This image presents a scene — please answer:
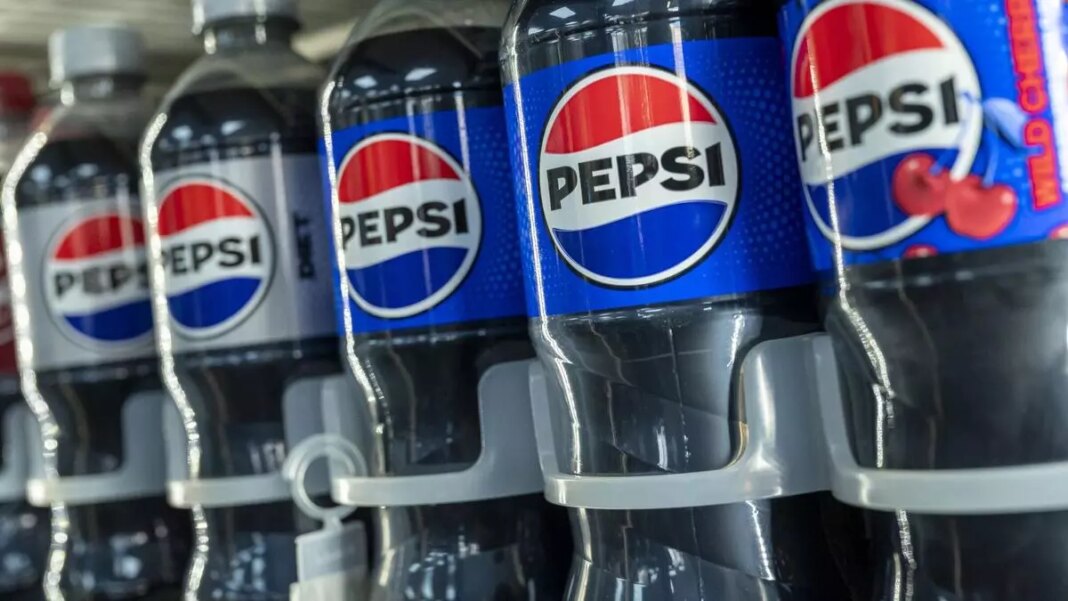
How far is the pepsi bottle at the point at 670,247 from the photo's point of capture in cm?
79

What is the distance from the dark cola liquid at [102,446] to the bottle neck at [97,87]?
3.3 inches

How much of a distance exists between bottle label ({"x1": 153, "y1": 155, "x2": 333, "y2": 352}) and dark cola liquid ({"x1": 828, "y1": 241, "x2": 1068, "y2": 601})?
2.01 feet

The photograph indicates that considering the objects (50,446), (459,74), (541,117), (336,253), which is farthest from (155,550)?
(541,117)

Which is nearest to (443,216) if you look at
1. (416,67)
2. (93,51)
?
(416,67)

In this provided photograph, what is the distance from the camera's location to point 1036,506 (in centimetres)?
63

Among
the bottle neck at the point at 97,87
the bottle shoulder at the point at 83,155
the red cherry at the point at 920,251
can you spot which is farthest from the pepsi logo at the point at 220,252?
the red cherry at the point at 920,251

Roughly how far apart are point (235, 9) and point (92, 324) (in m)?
0.38

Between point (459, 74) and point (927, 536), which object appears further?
point (459, 74)

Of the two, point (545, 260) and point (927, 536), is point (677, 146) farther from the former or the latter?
point (927, 536)

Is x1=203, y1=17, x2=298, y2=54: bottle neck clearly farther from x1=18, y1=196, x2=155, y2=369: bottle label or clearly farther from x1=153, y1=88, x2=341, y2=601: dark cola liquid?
x1=18, y1=196, x2=155, y2=369: bottle label

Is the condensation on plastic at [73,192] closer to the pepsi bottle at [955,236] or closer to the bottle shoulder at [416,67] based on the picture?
the bottle shoulder at [416,67]

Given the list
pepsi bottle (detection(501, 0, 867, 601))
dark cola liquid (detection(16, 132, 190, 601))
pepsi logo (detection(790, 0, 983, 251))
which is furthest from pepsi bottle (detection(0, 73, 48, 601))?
pepsi logo (detection(790, 0, 983, 251))

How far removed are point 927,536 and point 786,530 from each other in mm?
141

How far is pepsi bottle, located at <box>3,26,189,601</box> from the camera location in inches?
53.4
